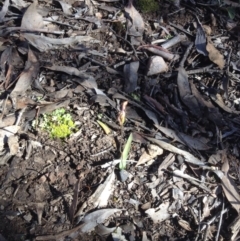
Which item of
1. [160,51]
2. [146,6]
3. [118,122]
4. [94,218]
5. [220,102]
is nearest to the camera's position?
[94,218]

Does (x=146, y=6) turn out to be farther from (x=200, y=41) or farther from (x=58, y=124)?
(x=58, y=124)

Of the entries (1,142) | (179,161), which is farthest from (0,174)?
(179,161)

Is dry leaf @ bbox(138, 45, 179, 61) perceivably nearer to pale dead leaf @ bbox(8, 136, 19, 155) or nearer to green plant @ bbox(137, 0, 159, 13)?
green plant @ bbox(137, 0, 159, 13)

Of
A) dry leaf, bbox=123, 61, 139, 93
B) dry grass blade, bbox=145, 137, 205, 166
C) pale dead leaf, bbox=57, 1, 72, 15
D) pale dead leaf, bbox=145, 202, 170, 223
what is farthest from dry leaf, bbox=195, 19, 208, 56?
pale dead leaf, bbox=145, 202, 170, 223

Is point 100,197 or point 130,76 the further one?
point 130,76

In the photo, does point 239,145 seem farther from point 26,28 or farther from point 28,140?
point 26,28

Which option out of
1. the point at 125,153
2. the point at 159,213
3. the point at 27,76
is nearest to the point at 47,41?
the point at 27,76

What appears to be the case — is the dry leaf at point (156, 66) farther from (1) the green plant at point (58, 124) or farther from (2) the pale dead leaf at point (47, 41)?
(1) the green plant at point (58, 124)

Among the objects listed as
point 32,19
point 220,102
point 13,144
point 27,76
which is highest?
point 32,19
